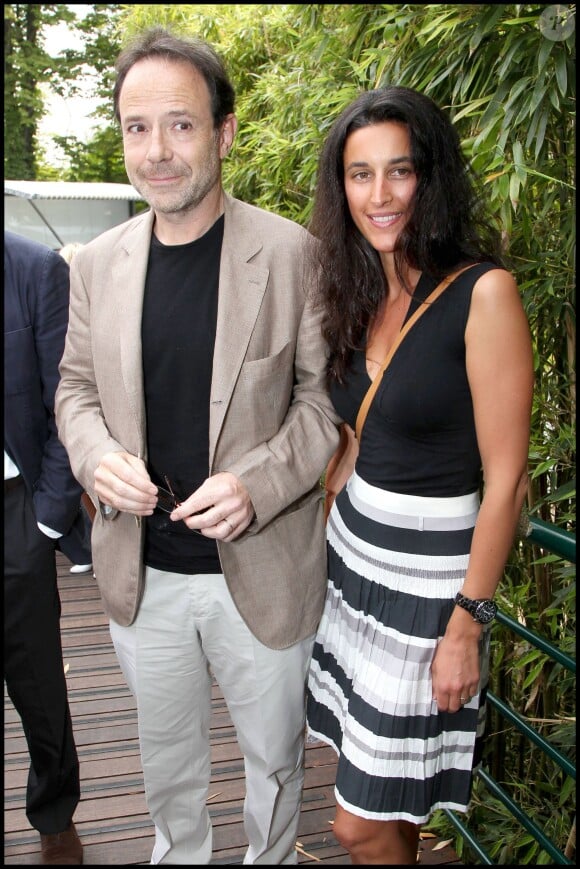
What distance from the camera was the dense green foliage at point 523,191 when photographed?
1.88 meters

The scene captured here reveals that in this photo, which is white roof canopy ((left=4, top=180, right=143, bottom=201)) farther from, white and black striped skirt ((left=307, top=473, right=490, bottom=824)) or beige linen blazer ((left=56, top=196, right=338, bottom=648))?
white and black striped skirt ((left=307, top=473, right=490, bottom=824))

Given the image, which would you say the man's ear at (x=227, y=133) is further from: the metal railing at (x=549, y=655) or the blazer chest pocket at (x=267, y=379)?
the metal railing at (x=549, y=655)

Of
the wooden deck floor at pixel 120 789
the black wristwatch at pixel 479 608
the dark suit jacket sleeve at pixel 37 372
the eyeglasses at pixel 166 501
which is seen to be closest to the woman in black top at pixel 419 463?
the black wristwatch at pixel 479 608

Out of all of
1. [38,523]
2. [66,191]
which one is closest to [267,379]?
[38,523]

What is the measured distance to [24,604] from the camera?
Answer: 199 centimetres

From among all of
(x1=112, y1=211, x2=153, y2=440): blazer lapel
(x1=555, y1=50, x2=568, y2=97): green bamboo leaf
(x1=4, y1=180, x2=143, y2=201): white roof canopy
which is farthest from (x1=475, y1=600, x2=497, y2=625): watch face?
(x1=4, y1=180, x2=143, y2=201): white roof canopy

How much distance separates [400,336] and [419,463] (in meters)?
0.23

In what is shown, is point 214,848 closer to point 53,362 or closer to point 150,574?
point 150,574

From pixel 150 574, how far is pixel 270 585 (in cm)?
27

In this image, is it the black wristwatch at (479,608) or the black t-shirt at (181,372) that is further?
the black t-shirt at (181,372)

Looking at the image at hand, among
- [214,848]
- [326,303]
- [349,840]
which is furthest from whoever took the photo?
[214,848]

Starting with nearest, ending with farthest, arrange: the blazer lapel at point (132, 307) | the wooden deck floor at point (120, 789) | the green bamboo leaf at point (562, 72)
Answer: the blazer lapel at point (132, 307) → the green bamboo leaf at point (562, 72) → the wooden deck floor at point (120, 789)

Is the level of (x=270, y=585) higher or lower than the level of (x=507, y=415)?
lower

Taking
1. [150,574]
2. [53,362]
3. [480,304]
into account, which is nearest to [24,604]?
[150,574]
